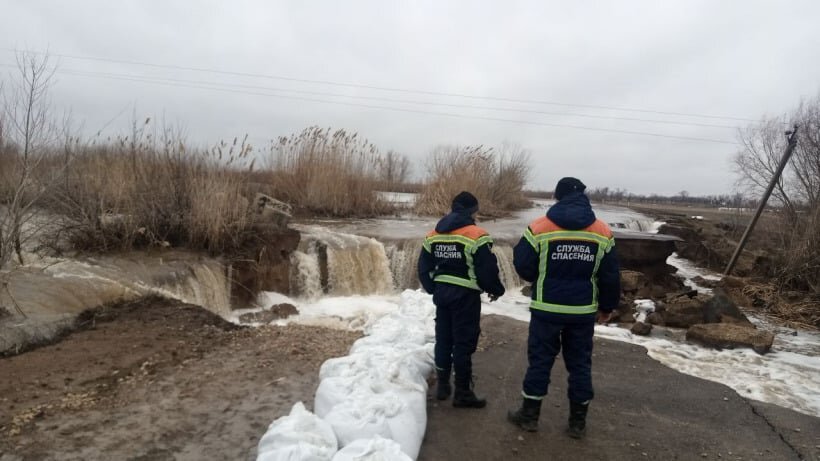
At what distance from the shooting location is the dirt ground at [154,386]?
3156 mm

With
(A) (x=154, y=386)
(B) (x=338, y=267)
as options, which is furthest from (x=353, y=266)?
(A) (x=154, y=386)

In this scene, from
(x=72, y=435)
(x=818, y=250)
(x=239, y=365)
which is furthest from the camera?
(x=818, y=250)

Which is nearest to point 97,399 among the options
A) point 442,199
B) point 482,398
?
point 482,398

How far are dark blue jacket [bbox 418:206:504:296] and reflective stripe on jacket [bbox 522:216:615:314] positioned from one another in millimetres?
440

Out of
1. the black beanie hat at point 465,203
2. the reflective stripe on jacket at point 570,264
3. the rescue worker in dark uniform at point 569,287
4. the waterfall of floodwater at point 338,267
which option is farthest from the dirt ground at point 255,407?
the waterfall of floodwater at point 338,267

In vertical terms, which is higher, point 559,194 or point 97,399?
point 559,194

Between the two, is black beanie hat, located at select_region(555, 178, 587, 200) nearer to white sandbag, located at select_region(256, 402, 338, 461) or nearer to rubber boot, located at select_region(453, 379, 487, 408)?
rubber boot, located at select_region(453, 379, 487, 408)

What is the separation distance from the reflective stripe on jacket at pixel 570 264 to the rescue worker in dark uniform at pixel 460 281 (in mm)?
439

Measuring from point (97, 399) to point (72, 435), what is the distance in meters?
0.60

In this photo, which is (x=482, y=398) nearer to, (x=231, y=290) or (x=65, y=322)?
(x=65, y=322)

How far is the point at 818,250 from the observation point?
1053 cm

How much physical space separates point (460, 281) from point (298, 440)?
1680 millimetres

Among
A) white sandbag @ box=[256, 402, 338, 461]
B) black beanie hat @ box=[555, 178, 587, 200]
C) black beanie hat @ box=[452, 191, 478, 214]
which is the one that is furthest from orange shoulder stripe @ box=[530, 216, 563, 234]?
white sandbag @ box=[256, 402, 338, 461]

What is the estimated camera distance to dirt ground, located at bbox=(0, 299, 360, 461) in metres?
3.16
